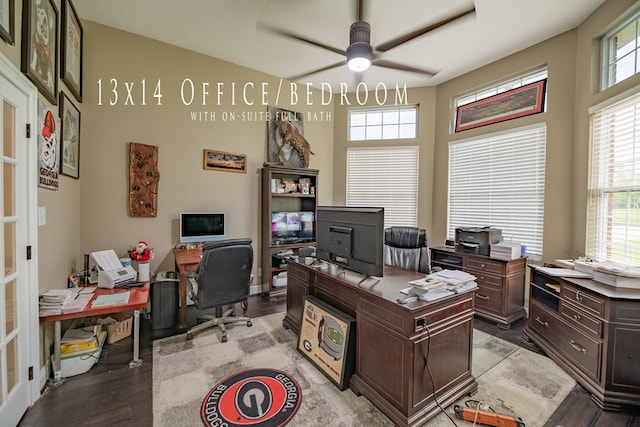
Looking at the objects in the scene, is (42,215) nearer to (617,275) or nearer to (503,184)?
(617,275)

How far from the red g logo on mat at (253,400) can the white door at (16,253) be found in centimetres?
113

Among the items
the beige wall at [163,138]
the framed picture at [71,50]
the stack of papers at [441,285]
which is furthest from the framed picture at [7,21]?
the stack of papers at [441,285]

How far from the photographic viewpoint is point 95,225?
3.04m

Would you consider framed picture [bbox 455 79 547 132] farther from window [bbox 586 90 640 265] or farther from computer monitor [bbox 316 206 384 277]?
computer monitor [bbox 316 206 384 277]

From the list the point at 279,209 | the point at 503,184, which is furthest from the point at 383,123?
the point at 279,209

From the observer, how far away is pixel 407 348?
5.04 feet

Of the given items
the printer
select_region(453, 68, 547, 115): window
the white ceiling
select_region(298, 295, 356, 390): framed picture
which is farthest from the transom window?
select_region(298, 295, 356, 390): framed picture

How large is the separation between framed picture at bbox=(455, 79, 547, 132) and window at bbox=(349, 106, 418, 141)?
76 centimetres

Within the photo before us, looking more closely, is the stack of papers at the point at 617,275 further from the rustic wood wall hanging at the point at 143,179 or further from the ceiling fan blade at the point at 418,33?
the rustic wood wall hanging at the point at 143,179

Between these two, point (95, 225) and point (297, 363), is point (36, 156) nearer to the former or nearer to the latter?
point (95, 225)

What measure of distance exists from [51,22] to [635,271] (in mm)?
4882

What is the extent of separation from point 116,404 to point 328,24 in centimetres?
385

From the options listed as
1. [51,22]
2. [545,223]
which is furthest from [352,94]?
[51,22]

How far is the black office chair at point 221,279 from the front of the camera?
2.55 m
